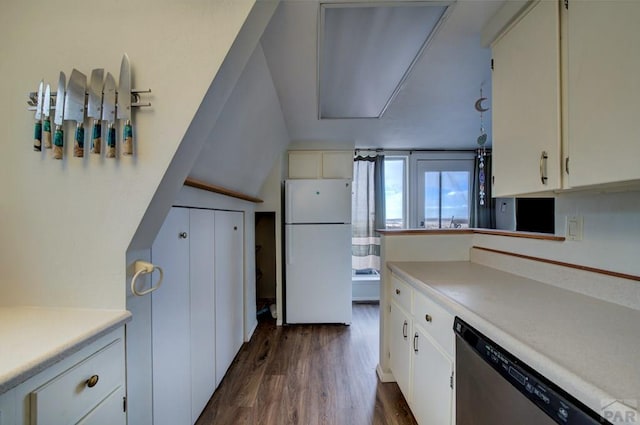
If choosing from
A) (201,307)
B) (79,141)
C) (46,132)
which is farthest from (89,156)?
(201,307)

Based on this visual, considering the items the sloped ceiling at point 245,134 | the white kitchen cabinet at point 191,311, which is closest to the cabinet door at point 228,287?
the white kitchen cabinet at point 191,311

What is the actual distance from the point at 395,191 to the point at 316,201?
4.93ft

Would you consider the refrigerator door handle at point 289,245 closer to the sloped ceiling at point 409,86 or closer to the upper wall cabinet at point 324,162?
the upper wall cabinet at point 324,162

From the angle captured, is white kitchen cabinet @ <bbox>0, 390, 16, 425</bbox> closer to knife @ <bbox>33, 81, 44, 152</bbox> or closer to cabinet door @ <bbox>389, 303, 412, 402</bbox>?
knife @ <bbox>33, 81, 44, 152</bbox>

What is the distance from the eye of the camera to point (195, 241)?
158 cm

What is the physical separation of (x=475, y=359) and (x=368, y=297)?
2.97m

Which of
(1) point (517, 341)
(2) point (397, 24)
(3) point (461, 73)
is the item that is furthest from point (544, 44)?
(1) point (517, 341)

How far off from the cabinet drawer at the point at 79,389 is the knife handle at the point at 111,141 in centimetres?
64

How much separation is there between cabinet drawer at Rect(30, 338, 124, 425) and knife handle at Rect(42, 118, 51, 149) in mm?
723

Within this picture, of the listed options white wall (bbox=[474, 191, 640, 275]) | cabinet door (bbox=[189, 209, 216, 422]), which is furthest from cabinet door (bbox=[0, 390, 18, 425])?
white wall (bbox=[474, 191, 640, 275])

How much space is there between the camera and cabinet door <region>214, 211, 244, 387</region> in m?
1.94

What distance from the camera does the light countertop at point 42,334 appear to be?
1.96 ft

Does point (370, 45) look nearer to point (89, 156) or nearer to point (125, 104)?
point (125, 104)

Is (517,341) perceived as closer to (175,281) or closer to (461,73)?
(175,281)
